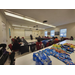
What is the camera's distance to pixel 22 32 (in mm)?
9914
